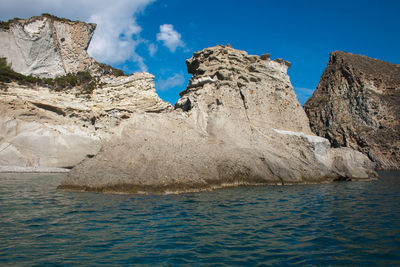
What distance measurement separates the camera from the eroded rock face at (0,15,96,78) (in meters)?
34.1

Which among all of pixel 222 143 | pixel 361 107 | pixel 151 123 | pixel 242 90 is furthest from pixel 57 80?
pixel 361 107

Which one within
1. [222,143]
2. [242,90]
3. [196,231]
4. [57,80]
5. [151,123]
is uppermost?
[57,80]

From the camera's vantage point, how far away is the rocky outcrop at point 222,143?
43.2 ft

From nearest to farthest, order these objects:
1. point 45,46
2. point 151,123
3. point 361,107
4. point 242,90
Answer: point 151,123
point 242,90
point 45,46
point 361,107

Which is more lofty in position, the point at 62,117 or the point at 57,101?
the point at 57,101

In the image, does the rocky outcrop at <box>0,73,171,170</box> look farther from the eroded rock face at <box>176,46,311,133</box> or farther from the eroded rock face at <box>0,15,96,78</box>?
the eroded rock face at <box>176,46,311,133</box>

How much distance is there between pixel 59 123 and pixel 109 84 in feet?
24.7

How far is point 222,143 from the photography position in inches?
669

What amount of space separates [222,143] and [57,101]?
19.7 meters

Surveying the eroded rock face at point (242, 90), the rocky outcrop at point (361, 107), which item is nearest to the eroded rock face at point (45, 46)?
the eroded rock face at point (242, 90)

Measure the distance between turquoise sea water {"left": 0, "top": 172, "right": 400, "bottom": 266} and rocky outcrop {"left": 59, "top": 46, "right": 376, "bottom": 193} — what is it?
229cm

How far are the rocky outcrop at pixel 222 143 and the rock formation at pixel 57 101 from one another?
597 centimetres

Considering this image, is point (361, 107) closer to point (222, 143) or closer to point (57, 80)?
point (222, 143)

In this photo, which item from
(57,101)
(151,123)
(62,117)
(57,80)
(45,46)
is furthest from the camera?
(45,46)
